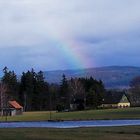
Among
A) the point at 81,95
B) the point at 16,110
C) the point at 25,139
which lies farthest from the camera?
the point at 81,95

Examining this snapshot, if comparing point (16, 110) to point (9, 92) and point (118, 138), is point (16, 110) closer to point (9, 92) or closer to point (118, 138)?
point (9, 92)

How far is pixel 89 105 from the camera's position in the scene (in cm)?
18512

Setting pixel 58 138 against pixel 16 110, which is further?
pixel 16 110

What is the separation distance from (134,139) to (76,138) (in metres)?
4.26

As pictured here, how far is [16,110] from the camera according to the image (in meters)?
168

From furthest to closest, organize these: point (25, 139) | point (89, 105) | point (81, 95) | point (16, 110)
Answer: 1. point (81, 95)
2. point (89, 105)
3. point (16, 110)
4. point (25, 139)

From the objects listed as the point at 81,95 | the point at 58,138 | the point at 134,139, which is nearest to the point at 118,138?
the point at 134,139

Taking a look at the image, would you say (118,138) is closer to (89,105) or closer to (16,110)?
(16,110)

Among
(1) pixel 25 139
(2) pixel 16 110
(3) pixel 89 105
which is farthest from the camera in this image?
(3) pixel 89 105

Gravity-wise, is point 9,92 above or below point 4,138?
above

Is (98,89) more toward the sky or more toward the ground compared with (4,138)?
more toward the sky

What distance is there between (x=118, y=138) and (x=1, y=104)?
433 ft

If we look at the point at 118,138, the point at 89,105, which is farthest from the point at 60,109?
the point at 118,138

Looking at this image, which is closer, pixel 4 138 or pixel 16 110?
pixel 4 138
